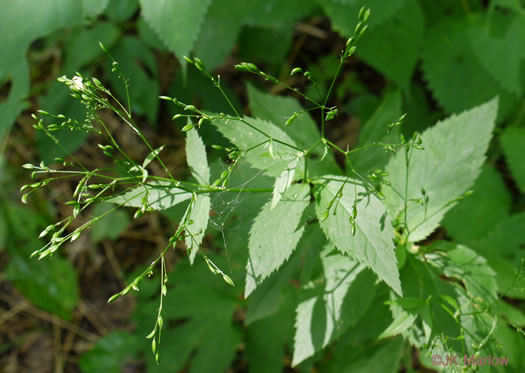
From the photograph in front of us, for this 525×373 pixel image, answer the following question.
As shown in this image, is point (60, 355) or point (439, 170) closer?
point (439, 170)

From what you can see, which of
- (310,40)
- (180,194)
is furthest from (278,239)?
(310,40)

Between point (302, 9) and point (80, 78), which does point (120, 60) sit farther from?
point (80, 78)

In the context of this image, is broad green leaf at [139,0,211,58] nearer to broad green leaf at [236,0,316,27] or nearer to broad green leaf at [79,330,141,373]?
broad green leaf at [236,0,316,27]

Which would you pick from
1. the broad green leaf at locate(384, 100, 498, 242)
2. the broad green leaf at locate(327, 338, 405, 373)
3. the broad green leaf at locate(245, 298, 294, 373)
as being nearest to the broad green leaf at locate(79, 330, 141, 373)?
the broad green leaf at locate(245, 298, 294, 373)

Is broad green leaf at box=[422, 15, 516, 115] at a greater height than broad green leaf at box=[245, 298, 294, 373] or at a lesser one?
greater

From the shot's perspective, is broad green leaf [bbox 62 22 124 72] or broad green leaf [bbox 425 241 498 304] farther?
broad green leaf [bbox 62 22 124 72]

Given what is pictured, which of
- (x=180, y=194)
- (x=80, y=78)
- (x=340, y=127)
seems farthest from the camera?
(x=340, y=127)

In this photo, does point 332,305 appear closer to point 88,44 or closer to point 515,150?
point 515,150

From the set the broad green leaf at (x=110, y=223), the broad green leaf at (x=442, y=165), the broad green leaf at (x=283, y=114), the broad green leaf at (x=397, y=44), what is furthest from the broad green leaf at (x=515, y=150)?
the broad green leaf at (x=110, y=223)
